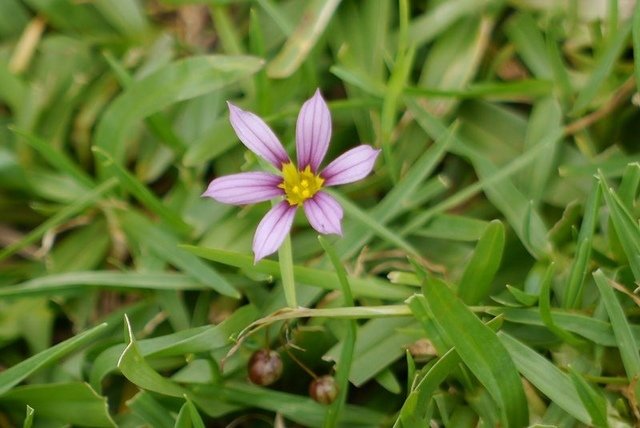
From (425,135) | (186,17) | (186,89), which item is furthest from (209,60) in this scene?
(425,135)

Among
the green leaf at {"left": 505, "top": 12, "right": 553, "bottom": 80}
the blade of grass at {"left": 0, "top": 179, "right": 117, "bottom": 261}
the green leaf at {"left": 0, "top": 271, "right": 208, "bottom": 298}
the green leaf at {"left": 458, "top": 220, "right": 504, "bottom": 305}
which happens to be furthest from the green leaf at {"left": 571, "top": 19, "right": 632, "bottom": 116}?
the blade of grass at {"left": 0, "top": 179, "right": 117, "bottom": 261}

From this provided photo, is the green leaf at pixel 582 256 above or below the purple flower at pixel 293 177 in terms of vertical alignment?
below

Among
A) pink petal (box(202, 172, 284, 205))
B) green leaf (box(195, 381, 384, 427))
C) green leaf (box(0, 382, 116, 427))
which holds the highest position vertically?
pink petal (box(202, 172, 284, 205))


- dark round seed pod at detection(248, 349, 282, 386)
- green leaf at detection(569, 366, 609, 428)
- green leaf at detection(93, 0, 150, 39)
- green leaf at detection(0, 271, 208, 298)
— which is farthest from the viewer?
green leaf at detection(93, 0, 150, 39)

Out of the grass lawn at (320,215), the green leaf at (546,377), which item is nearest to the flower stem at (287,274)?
the grass lawn at (320,215)

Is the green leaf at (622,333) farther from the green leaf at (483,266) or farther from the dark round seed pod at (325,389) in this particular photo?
the dark round seed pod at (325,389)

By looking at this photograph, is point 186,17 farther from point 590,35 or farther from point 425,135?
point 590,35

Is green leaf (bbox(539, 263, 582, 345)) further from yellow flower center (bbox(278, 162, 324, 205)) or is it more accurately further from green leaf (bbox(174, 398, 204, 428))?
green leaf (bbox(174, 398, 204, 428))
